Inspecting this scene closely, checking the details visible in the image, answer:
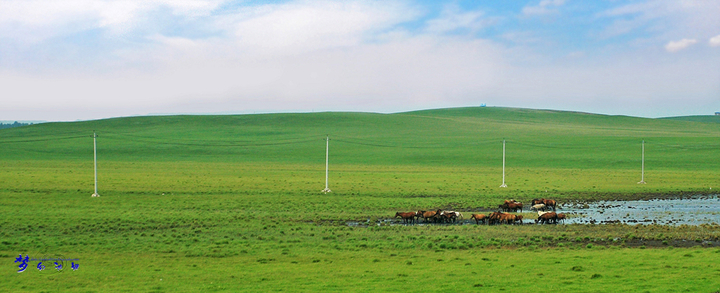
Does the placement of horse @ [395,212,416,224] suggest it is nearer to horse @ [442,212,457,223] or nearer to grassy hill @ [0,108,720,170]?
horse @ [442,212,457,223]

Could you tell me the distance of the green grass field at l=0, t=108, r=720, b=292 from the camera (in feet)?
55.7

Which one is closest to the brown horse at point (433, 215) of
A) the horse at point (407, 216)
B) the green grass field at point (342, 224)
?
the horse at point (407, 216)

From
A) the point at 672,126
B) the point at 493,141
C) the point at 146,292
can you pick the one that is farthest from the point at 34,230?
the point at 672,126

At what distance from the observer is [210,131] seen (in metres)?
123

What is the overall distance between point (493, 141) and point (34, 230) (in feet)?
279

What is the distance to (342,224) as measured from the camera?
2903cm

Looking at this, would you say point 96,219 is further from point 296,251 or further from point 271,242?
point 296,251

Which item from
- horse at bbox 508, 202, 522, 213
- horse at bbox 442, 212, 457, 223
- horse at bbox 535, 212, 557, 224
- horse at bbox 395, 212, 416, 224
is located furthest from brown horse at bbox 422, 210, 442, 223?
horse at bbox 508, 202, 522, 213

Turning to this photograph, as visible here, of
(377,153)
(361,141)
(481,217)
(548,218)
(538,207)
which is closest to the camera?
(548,218)

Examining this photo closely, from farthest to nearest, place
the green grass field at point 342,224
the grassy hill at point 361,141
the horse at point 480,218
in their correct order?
the grassy hill at point 361,141
the horse at point 480,218
the green grass field at point 342,224

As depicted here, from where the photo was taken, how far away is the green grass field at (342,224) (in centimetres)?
1697

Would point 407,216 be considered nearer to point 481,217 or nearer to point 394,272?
point 481,217

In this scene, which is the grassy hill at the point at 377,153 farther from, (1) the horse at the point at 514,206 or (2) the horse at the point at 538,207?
(1) the horse at the point at 514,206

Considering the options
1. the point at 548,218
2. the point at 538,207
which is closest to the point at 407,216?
the point at 548,218
